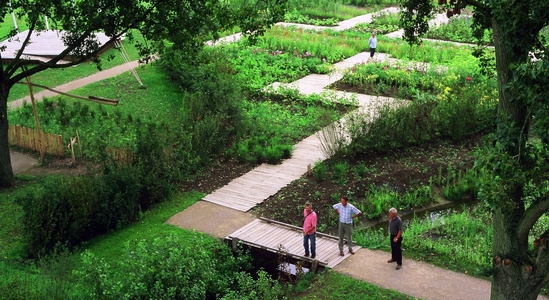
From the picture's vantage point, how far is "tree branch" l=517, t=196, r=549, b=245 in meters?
9.11

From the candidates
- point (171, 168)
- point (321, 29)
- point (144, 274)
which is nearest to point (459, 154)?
point (171, 168)

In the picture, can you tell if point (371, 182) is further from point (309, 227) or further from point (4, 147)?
point (4, 147)

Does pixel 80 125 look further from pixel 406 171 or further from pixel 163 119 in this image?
pixel 406 171

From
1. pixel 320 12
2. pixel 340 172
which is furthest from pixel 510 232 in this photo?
pixel 320 12

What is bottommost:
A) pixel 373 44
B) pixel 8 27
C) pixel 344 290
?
pixel 344 290

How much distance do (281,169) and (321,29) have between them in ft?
59.5

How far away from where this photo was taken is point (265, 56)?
28.2 metres

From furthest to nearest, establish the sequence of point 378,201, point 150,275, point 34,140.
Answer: point 34,140 → point 378,201 → point 150,275

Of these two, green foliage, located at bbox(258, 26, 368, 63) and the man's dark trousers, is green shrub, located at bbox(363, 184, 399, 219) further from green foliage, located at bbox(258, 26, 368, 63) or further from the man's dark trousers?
green foliage, located at bbox(258, 26, 368, 63)

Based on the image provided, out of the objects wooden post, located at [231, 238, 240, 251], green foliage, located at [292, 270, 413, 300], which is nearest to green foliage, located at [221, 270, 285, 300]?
green foliage, located at [292, 270, 413, 300]

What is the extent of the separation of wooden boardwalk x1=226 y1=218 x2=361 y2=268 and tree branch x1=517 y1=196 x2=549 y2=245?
4374mm

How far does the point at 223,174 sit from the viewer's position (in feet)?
59.0

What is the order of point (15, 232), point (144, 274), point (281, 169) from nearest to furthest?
point (144, 274)
point (15, 232)
point (281, 169)

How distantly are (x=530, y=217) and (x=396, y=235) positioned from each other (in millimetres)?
3633
